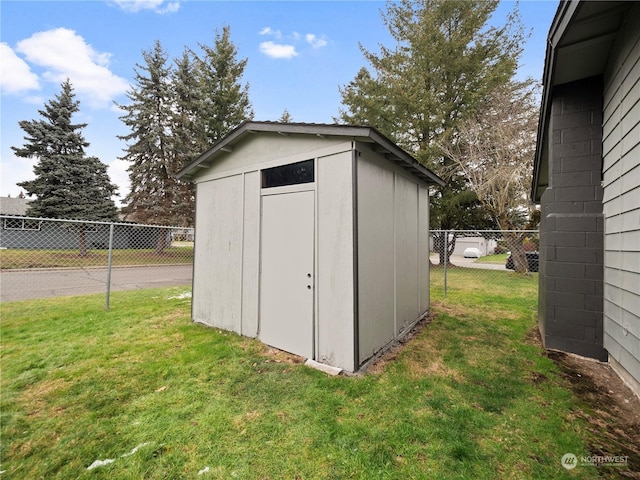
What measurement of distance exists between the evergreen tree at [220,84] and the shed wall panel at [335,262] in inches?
605

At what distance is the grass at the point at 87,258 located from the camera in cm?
909

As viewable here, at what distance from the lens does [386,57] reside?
1357cm

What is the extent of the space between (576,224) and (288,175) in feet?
11.8

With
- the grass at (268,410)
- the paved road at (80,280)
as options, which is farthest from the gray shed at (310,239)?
the paved road at (80,280)

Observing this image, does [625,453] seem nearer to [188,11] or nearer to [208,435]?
[208,435]

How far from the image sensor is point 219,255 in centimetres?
448

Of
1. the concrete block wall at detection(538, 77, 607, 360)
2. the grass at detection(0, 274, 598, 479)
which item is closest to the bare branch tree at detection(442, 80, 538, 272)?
the concrete block wall at detection(538, 77, 607, 360)

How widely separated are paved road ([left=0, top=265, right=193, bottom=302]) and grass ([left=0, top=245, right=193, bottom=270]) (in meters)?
0.28

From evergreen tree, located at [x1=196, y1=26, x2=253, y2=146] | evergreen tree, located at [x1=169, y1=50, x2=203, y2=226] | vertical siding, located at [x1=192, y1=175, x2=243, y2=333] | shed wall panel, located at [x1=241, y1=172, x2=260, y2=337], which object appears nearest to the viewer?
shed wall panel, located at [x1=241, y1=172, x2=260, y2=337]

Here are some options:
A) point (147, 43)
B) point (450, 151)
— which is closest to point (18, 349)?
point (450, 151)

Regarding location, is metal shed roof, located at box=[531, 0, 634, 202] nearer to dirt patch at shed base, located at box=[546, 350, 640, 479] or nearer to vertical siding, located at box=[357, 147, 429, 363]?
vertical siding, located at box=[357, 147, 429, 363]

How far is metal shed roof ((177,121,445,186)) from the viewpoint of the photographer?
293 cm

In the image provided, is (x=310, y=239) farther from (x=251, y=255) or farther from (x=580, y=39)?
(x=580, y=39)
